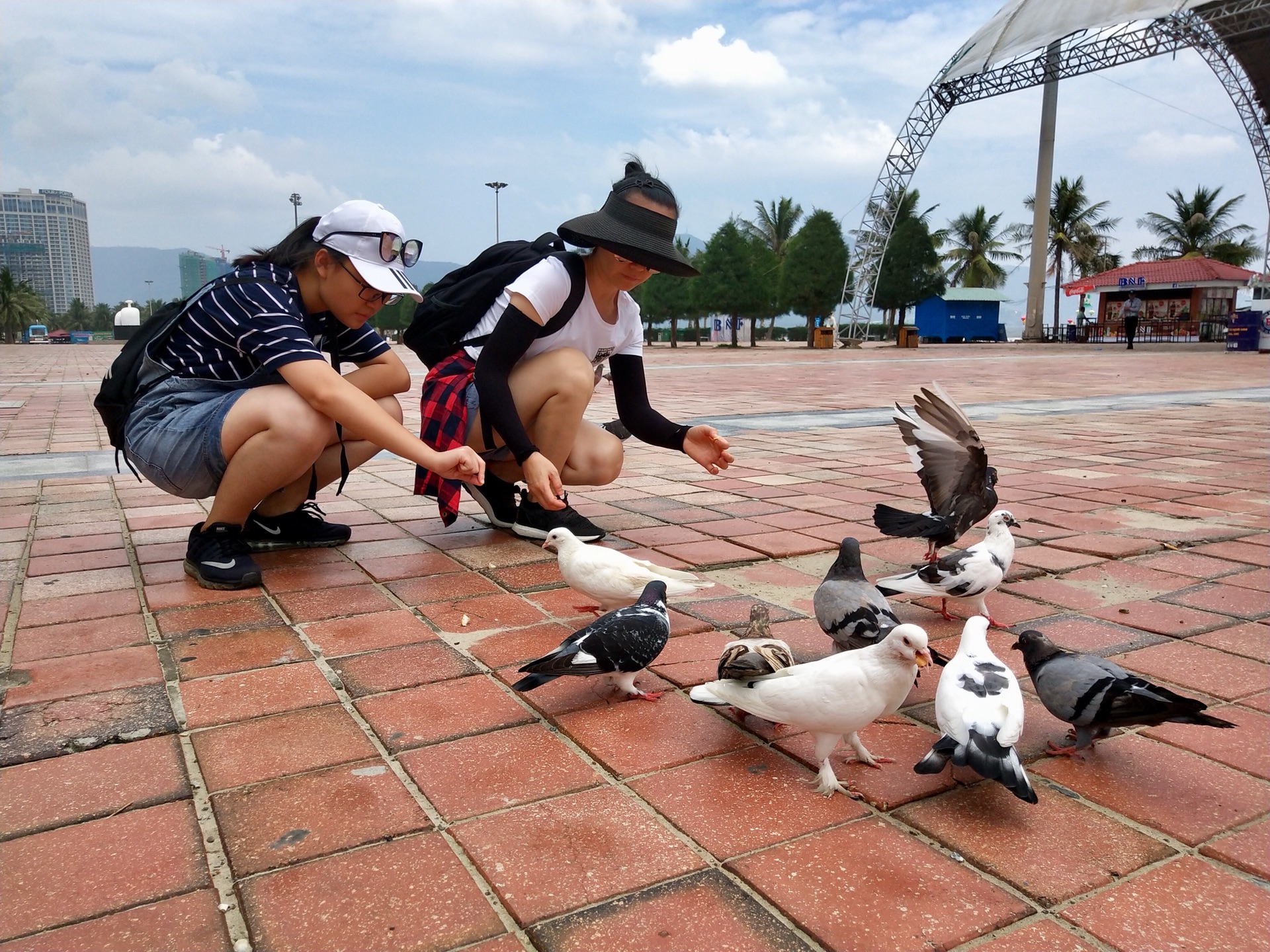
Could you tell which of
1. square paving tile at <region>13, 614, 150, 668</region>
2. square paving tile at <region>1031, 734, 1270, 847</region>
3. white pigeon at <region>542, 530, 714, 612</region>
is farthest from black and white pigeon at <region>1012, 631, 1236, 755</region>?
square paving tile at <region>13, 614, 150, 668</region>

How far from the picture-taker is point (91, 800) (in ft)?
6.01

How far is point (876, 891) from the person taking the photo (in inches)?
60.7

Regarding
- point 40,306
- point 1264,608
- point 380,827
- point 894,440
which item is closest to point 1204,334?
point 894,440

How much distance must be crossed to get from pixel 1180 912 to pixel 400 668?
1.85 metres

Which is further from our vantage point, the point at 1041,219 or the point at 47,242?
the point at 47,242

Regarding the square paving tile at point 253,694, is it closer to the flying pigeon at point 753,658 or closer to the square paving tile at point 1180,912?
the flying pigeon at point 753,658

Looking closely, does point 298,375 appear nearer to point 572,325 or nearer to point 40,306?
point 572,325

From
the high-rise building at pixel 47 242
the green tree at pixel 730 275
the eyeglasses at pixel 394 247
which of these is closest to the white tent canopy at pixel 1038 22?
the green tree at pixel 730 275

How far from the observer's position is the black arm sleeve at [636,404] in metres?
3.97

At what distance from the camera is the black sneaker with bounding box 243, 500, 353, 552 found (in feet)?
12.5

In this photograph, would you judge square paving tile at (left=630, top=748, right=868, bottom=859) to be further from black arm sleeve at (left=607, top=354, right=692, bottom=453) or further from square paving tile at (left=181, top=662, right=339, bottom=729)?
black arm sleeve at (left=607, top=354, right=692, bottom=453)

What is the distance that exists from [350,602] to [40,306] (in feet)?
292

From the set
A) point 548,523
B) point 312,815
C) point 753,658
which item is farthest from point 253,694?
point 548,523

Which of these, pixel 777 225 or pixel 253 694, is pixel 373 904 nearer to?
pixel 253 694
